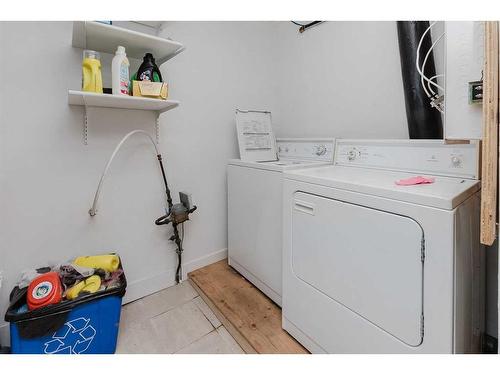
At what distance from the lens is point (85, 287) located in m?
1.42

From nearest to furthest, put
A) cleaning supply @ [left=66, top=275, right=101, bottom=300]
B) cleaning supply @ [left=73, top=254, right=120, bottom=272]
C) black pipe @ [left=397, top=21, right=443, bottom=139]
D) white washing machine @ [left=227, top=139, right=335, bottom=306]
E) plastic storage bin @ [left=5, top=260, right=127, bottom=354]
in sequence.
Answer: plastic storage bin @ [left=5, top=260, right=127, bottom=354] → cleaning supply @ [left=66, top=275, right=101, bottom=300] → black pipe @ [left=397, top=21, right=443, bottom=139] → cleaning supply @ [left=73, top=254, right=120, bottom=272] → white washing machine @ [left=227, top=139, right=335, bottom=306]

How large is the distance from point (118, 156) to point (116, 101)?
0.39 m

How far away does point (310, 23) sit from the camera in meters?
2.30

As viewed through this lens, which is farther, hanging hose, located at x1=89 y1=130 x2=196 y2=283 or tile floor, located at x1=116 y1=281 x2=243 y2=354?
hanging hose, located at x1=89 y1=130 x2=196 y2=283

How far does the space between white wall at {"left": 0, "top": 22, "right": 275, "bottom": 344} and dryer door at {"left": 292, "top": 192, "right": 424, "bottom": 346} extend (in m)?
1.10

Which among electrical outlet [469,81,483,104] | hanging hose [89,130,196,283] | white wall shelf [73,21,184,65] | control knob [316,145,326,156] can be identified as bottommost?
hanging hose [89,130,196,283]

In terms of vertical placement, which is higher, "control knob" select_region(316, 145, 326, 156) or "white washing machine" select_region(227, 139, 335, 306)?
"control knob" select_region(316, 145, 326, 156)

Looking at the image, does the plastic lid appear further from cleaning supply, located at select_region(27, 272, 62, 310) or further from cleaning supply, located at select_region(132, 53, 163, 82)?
cleaning supply, located at select_region(27, 272, 62, 310)

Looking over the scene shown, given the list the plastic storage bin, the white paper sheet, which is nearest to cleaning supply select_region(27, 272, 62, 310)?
the plastic storage bin

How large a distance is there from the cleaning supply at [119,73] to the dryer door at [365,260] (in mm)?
1137

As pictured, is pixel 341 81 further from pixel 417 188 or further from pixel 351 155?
pixel 417 188

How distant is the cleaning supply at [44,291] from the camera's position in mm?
1288

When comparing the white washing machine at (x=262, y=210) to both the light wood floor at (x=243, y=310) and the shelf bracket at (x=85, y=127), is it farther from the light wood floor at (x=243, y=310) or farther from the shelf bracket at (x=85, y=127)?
the shelf bracket at (x=85, y=127)

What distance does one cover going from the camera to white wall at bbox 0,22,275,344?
59.1 inches
